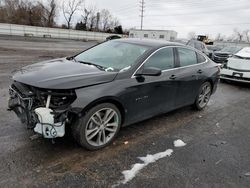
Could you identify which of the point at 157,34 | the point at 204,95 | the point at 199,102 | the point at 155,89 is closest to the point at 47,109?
the point at 155,89

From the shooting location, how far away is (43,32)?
41906 millimetres

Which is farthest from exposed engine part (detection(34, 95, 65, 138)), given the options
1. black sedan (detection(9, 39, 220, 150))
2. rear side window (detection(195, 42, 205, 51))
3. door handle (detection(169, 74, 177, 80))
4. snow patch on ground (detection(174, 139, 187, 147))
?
rear side window (detection(195, 42, 205, 51))

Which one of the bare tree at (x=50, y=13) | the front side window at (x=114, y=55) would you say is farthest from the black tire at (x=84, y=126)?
the bare tree at (x=50, y=13)

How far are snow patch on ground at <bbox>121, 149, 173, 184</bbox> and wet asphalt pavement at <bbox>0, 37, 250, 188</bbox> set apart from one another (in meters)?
0.06

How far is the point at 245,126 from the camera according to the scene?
496cm

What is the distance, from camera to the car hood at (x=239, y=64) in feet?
29.0

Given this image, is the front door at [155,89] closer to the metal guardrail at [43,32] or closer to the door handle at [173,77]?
the door handle at [173,77]

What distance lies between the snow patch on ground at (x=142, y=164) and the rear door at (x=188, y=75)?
1.45m

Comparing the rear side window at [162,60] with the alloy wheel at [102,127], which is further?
the rear side window at [162,60]

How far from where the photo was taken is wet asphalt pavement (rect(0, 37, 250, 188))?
2865mm

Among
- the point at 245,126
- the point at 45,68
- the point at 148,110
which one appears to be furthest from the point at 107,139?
the point at 245,126

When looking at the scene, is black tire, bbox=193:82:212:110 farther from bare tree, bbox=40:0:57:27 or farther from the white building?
bare tree, bbox=40:0:57:27

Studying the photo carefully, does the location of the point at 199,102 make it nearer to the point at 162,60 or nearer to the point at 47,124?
the point at 162,60

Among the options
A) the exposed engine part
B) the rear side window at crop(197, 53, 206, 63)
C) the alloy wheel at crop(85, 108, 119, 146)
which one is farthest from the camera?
the rear side window at crop(197, 53, 206, 63)
